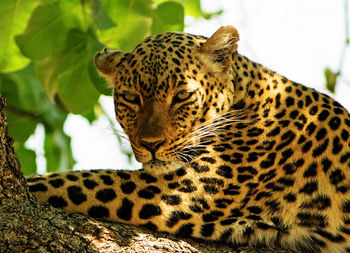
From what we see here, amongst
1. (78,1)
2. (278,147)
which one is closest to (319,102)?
(278,147)

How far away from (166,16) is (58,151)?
2.92m

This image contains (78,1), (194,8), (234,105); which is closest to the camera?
(234,105)

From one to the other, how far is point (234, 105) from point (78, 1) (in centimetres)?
224

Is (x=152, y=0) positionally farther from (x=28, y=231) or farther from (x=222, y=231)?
(x=28, y=231)

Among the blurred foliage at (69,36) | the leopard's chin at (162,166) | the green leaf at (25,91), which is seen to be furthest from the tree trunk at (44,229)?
the green leaf at (25,91)

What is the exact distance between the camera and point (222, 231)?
506 centimetres

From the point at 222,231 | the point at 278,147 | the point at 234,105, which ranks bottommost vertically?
the point at 222,231

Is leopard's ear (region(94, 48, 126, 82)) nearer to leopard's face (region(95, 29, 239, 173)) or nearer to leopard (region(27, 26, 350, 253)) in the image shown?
leopard (region(27, 26, 350, 253))

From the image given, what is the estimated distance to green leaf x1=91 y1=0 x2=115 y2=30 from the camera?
19.2ft

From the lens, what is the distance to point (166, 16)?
21.5 feet

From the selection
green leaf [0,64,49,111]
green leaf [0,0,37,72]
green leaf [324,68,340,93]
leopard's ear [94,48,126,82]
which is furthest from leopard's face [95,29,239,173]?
green leaf [324,68,340,93]

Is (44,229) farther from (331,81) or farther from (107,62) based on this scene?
(331,81)

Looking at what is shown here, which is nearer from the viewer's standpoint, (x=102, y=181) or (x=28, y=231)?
(x=28, y=231)

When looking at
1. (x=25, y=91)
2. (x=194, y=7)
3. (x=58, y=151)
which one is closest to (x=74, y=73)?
(x=25, y=91)
